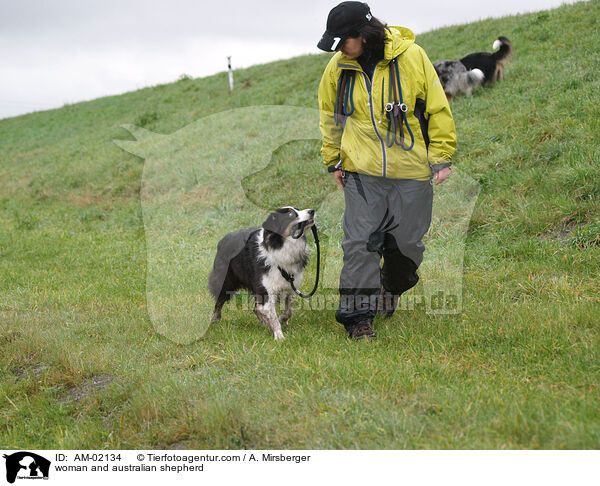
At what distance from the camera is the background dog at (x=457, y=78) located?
11.7 meters

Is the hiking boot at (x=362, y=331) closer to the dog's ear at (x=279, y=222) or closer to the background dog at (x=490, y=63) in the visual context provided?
the dog's ear at (x=279, y=222)

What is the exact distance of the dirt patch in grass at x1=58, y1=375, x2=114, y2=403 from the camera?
4441mm

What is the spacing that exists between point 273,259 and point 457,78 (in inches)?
325

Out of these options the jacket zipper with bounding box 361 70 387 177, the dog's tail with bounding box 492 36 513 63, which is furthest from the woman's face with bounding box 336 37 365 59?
the dog's tail with bounding box 492 36 513 63

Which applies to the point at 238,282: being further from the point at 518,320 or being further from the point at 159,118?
the point at 159,118

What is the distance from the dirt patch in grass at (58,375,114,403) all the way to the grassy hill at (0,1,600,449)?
2cm

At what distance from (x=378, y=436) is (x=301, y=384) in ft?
2.95

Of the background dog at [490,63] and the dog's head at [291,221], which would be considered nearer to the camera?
the dog's head at [291,221]

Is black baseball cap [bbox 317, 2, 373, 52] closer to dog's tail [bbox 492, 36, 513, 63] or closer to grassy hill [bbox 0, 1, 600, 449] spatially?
grassy hill [bbox 0, 1, 600, 449]

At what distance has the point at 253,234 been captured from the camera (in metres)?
5.67
